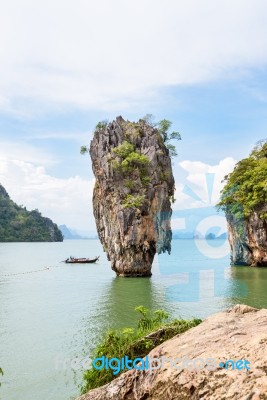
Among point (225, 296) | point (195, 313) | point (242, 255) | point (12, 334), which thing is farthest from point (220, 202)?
point (12, 334)

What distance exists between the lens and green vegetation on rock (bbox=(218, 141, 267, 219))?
115ft

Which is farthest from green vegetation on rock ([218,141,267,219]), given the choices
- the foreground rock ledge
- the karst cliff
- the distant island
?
the distant island

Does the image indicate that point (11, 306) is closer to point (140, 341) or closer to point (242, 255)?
point (140, 341)

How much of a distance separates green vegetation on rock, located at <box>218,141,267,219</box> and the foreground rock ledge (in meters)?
31.4

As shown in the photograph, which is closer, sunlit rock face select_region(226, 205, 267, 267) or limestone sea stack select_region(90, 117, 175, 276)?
limestone sea stack select_region(90, 117, 175, 276)

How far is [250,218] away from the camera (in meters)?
37.8

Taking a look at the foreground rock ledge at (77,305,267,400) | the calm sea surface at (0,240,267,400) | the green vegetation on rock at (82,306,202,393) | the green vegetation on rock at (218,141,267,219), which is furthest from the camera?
the green vegetation on rock at (218,141,267,219)

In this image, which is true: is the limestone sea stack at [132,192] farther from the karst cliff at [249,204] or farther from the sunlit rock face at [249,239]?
the sunlit rock face at [249,239]

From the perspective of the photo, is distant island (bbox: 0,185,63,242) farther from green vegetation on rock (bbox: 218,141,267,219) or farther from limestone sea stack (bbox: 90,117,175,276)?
green vegetation on rock (bbox: 218,141,267,219)

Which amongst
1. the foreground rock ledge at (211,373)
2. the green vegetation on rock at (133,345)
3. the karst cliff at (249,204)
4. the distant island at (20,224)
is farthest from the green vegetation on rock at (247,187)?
the distant island at (20,224)

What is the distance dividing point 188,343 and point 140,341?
1.72 metres

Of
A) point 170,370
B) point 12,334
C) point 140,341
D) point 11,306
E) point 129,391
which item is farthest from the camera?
point 11,306

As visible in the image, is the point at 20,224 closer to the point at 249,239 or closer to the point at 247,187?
the point at 249,239

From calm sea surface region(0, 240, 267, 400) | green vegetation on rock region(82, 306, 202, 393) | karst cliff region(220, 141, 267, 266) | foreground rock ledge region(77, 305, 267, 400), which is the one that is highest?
karst cliff region(220, 141, 267, 266)
